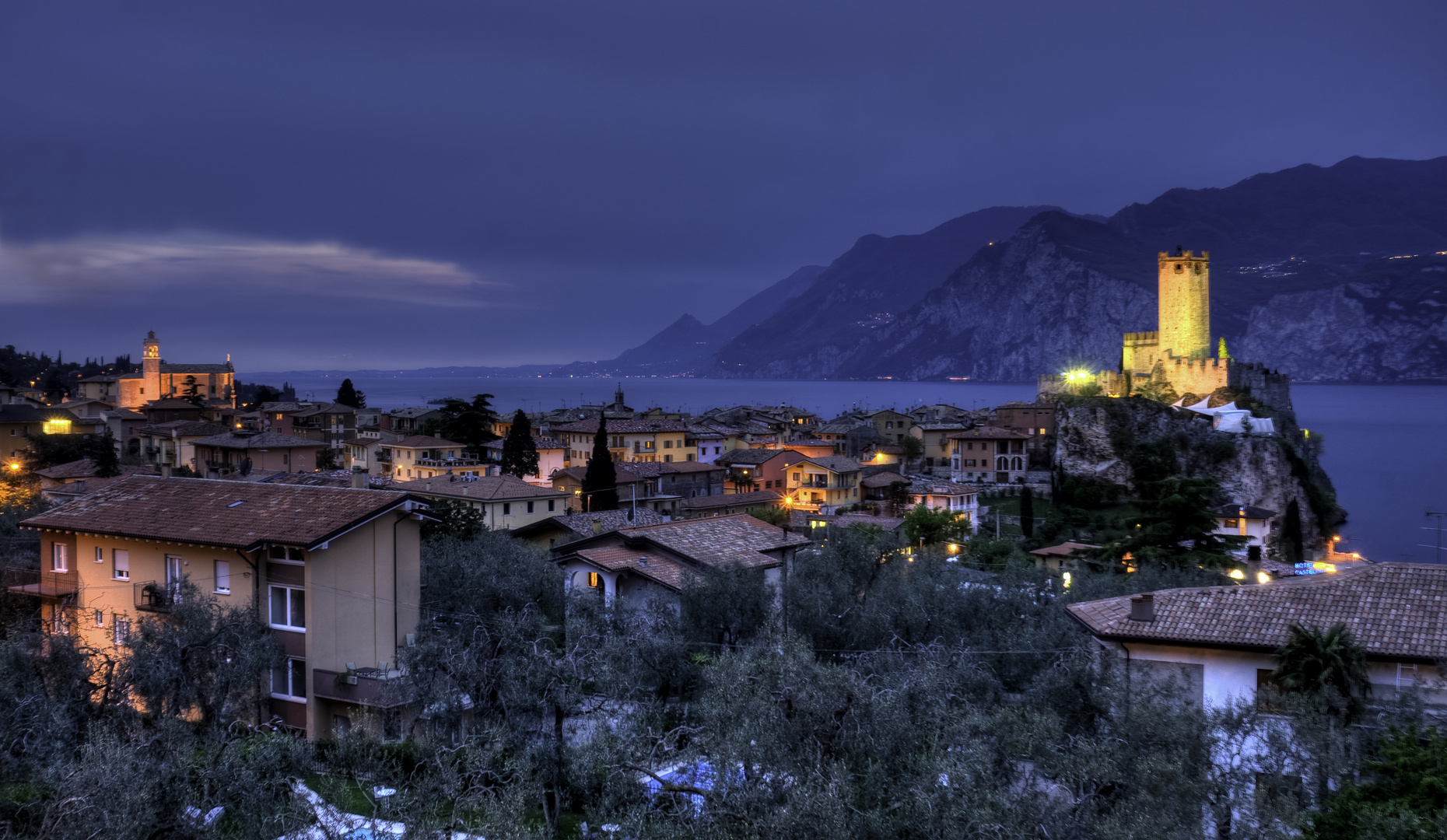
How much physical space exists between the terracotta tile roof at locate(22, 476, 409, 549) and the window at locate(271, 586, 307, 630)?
1005 millimetres

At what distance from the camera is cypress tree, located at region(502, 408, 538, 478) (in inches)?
2243

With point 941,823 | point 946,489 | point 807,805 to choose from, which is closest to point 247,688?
point 807,805

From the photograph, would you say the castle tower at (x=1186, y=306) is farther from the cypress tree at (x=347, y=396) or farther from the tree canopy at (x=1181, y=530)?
the cypress tree at (x=347, y=396)

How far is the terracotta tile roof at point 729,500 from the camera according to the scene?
172 feet

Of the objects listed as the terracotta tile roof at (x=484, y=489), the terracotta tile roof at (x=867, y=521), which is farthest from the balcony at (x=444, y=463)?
the terracotta tile roof at (x=867, y=521)

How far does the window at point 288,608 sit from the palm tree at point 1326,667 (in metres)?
15.1

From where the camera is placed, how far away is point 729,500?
180 feet

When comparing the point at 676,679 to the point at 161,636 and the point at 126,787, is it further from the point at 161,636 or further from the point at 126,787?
the point at 126,787

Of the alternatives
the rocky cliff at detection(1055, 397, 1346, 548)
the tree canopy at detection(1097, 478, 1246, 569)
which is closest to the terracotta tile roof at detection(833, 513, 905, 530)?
the tree canopy at detection(1097, 478, 1246, 569)

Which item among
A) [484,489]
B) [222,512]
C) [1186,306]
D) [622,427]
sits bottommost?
[484,489]

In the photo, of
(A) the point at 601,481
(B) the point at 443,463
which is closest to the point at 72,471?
(B) the point at 443,463

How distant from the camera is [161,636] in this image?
13961mm

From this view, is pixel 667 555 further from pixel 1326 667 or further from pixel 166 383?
pixel 166 383

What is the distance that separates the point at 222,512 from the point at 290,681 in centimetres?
379
